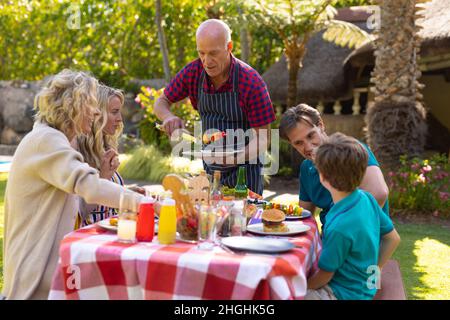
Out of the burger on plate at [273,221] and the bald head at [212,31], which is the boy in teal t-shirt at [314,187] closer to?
the burger on plate at [273,221]

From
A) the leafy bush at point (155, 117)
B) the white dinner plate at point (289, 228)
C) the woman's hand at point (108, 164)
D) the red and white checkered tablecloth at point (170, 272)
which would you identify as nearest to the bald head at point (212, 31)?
the woman's hand at point (108, 164)

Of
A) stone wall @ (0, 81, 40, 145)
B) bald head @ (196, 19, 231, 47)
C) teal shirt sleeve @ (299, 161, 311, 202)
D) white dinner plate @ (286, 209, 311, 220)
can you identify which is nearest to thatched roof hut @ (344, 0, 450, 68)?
bald head @ (196, 19, 231, 47)

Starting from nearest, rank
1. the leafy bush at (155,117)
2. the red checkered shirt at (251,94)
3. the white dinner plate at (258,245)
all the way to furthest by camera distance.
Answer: the white dinner plate at (258,245)
the red checkered shirt at (251,94)
the leafy bush at (155,117)

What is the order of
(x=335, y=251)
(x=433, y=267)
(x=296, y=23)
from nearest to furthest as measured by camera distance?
(x=335, y=251) → (x=433, y=267) → (x=296, y=23)

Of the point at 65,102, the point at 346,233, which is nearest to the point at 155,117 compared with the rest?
the point at 65,102

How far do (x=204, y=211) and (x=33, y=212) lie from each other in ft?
2.56

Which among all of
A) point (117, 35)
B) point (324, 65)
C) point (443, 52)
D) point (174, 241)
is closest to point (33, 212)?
point (174, 241)

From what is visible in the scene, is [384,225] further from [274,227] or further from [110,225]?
[110,225]

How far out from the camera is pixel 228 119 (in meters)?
3.85

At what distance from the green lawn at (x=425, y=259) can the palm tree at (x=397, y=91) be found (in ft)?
4.03

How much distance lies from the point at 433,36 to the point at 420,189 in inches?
117

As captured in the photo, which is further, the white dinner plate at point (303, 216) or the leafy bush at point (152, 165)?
the leafy bush at point (152, 165)

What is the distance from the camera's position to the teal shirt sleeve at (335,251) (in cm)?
237
